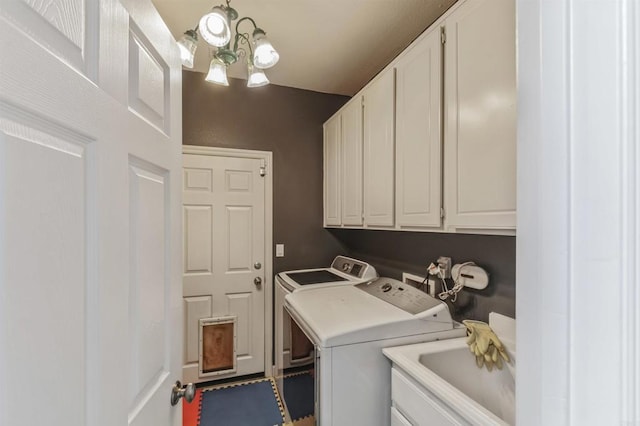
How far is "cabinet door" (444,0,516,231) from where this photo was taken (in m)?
0.98

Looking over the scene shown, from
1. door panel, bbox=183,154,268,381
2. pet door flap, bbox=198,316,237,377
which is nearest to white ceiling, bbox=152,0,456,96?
door panel, bbox=183,154,268,381

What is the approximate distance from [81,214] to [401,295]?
162cm

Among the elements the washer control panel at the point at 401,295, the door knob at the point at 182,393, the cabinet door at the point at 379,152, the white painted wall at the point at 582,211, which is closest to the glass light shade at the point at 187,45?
the cabinet door at the point at 379,152

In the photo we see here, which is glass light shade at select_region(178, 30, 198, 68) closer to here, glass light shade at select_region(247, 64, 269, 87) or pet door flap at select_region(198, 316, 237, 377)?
glass light shade at select_region(247, 64, 269, 87)

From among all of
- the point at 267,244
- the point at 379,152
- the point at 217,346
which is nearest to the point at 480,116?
the point at 379,152

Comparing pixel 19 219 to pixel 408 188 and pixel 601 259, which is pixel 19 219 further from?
pixel 408 188

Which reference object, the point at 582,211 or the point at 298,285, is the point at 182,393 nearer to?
the point at 582,211

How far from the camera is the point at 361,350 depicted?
1326mm

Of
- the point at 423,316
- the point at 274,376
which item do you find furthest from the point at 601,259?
the point at 274,376

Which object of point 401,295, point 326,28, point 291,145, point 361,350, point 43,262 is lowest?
point 361,350

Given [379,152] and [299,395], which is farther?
[379,152]

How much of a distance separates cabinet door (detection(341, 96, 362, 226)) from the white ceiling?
1.25 ft

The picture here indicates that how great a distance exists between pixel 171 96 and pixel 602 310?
110cm

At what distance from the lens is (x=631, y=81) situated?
1.08 ft
